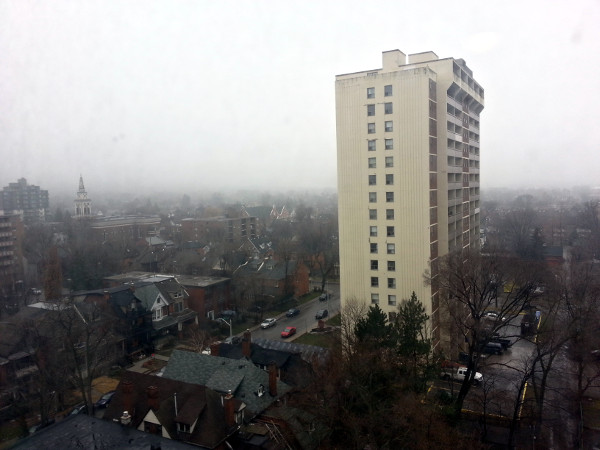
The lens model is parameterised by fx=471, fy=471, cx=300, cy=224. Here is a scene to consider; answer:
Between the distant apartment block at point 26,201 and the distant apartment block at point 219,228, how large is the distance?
572 inches

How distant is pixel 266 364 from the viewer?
49.3 ft

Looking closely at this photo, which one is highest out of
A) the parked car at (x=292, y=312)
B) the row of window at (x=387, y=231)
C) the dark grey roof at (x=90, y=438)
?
the row of window at (x=387, y=231)

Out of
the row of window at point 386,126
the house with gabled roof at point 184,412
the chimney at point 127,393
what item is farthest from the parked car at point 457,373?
the chimney at point 127,393

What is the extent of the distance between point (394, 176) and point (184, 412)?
413 inches

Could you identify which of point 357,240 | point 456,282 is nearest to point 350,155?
point 357,240

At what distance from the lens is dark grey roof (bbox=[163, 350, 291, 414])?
12297 mm

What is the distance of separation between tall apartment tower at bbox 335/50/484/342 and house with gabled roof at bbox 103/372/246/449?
7723 mm

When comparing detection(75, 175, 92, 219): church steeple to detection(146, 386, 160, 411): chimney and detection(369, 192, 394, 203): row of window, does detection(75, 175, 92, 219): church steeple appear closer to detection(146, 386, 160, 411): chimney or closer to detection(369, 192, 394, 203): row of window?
detection(369, 192, 394, 203): row of window

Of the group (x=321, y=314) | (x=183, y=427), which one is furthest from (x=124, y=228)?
(x=183, y=427)

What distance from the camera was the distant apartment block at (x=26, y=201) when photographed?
1667 inches

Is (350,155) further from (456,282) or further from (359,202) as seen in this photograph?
(456,282)

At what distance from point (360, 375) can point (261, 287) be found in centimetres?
1602

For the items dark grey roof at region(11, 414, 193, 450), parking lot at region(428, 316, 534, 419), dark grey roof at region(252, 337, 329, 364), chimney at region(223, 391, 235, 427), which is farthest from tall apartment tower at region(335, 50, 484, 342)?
dark grey roof at region(11, 414, 193, 450)

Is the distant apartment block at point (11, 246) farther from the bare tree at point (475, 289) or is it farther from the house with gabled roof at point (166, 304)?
the bare tree at point (475, 289)
